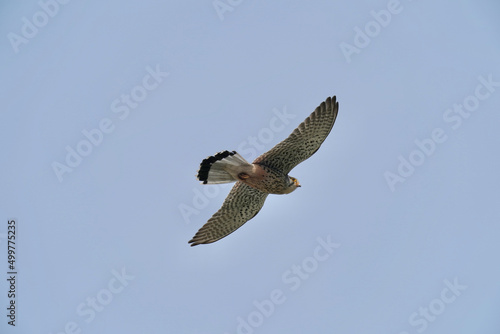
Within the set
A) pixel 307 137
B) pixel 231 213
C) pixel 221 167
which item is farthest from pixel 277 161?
pixel 231 213

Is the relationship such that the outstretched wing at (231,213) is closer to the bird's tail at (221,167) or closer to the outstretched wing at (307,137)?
the bird's tail at (221,167)

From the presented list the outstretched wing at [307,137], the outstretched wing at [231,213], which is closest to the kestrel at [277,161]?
the outstretched wing at [307,137]

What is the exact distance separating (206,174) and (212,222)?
1421mm

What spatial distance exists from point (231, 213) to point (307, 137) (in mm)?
2153

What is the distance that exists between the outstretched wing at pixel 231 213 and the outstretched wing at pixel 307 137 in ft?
3.07

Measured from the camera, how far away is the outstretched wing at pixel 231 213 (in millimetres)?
9945

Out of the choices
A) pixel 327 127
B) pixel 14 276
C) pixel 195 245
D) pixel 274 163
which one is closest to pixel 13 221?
pixel 14 276

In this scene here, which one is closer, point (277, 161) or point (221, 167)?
point (221, 167)

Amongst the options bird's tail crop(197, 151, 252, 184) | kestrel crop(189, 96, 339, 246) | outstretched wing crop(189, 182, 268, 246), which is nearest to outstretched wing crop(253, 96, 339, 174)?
kestrel crop(189, 96, 339, 246)

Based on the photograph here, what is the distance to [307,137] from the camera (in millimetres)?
9070

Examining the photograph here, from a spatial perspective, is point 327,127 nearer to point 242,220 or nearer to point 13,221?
point 242,220

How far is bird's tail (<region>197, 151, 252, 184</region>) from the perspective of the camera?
8782 mm

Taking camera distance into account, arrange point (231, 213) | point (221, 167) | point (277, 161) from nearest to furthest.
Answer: point (221, 167) < point (277, 161) < point (231, 213)

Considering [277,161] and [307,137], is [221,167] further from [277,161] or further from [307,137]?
[307,137]
